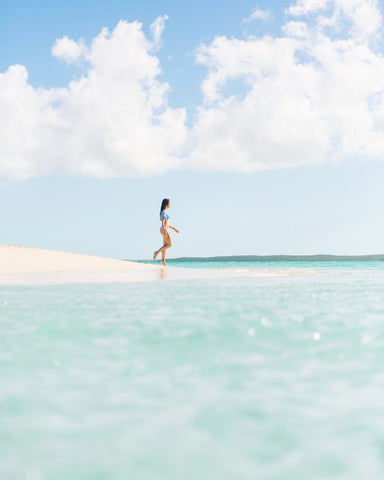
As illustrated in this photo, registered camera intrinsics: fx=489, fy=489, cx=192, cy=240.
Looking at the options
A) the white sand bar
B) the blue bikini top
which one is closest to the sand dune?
the white sand bar

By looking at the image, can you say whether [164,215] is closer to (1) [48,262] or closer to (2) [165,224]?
(2) [165,224]

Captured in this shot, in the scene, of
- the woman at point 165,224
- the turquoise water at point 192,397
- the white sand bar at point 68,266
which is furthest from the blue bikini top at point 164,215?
the turquoise water at point 192,397

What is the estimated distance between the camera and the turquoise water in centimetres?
226

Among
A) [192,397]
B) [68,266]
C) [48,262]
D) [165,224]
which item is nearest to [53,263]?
[48,262]

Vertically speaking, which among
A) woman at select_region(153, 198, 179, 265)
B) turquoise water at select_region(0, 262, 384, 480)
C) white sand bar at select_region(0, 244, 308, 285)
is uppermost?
woman at select_region(153, 198, 179, 265)

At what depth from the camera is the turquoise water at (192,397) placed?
2.26 m

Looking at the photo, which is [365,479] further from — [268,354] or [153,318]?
[153,318]

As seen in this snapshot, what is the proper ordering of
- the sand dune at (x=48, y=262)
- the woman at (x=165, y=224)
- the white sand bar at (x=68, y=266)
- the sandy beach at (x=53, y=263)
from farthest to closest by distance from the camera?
the woman at (x=165, y=224), the sand dune at (x=48, y=262), the sandy beach at (x=53, y=263), the white sand bar at (x=68, y=266)

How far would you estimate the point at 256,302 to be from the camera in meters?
7.38

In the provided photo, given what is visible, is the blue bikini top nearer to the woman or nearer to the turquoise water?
the woman

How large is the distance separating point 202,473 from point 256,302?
209 inches

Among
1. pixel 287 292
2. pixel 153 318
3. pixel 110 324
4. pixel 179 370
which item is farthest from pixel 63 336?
pixel 287 292

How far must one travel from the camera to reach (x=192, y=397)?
303cm

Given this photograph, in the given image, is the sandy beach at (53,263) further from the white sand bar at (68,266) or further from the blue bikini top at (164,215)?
the blue bikini top at (164,215)
